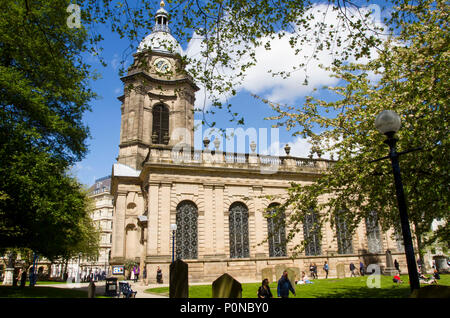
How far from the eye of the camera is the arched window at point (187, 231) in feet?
87.0

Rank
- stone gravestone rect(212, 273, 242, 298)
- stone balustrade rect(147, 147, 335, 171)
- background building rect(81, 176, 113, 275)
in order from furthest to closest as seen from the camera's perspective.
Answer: background building rect(81, 176, 113, 275), stone balustrade rect(147, 147, 335, 171), stone gravestone rect(212, 273, 242, 298)

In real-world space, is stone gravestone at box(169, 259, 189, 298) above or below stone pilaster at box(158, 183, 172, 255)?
below

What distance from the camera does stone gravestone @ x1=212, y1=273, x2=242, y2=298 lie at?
13.8 feet

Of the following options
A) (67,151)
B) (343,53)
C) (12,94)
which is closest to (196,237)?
(67,151)

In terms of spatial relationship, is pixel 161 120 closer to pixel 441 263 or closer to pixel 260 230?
pixel 260 230

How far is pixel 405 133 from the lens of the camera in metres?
9.72

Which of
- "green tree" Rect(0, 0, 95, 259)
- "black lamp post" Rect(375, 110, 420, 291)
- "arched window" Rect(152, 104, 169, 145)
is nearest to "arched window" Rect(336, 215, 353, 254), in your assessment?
"black lamp post" Rect(375, 110, 420, 291)

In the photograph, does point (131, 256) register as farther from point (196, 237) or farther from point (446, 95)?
point (446, 95)

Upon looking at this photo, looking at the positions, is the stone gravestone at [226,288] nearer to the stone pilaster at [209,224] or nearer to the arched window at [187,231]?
the arched window at [187,231]

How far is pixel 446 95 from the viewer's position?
982cm

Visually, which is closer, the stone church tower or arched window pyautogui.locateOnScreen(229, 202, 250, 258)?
arched window pyautogui.locateOnScreen(229, 202, 250, 258)

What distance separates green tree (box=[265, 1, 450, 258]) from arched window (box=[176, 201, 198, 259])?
54.2 ft

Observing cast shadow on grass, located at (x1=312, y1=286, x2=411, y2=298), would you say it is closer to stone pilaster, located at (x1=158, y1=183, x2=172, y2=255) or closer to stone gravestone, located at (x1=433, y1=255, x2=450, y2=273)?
stone pilaster, located at (x1=158, y1=183, x2=172, y2=255)
